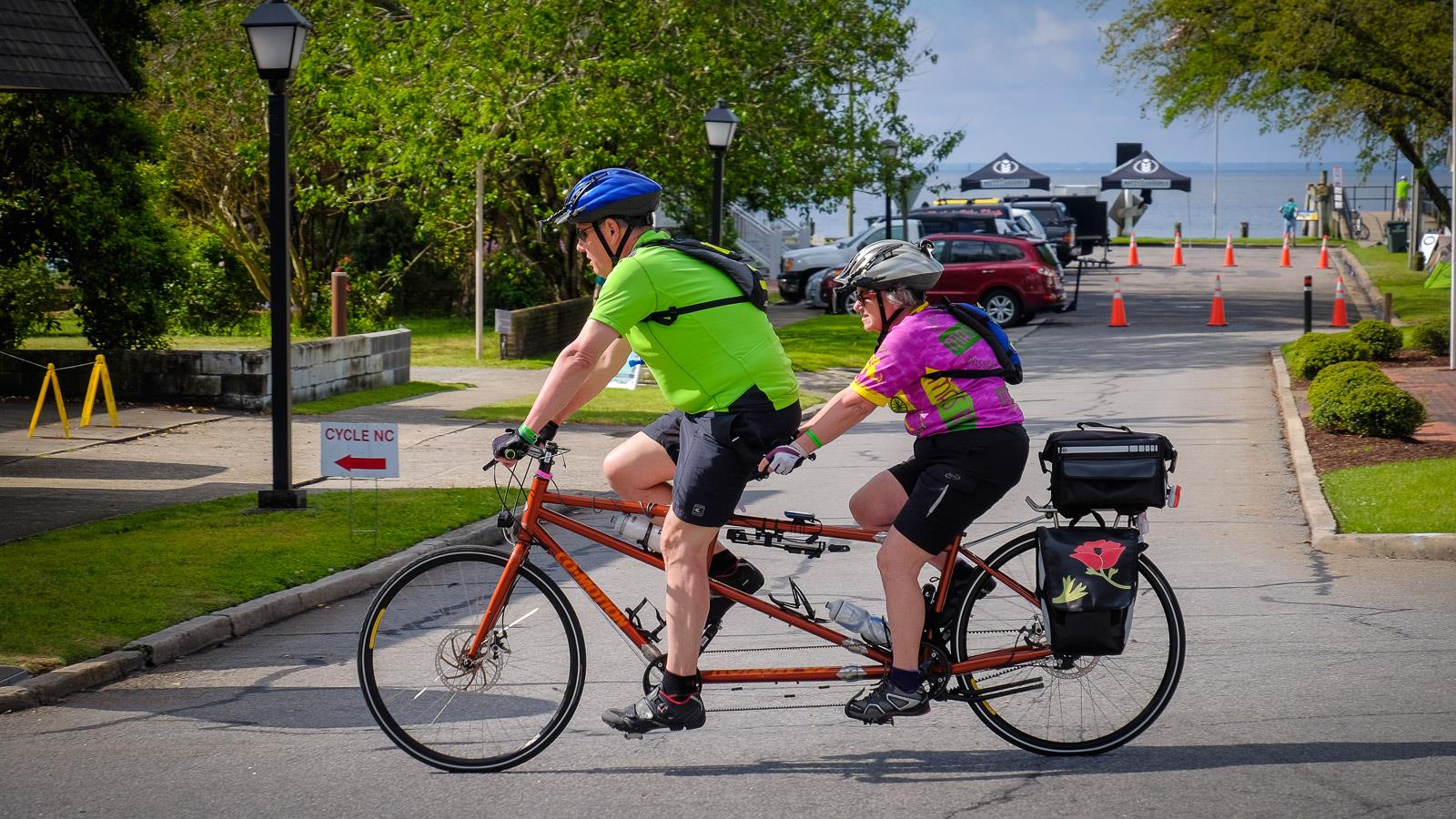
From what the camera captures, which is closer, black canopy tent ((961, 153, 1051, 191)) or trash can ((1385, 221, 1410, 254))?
trash can ((1385, 221, 1410, 254))

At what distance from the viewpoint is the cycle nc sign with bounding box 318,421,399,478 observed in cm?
889

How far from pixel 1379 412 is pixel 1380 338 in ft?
22.1

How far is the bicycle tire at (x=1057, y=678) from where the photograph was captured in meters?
5.36

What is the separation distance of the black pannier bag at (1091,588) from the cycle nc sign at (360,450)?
Answer: 4.75 meters

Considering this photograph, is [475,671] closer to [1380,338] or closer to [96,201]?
[96,201]

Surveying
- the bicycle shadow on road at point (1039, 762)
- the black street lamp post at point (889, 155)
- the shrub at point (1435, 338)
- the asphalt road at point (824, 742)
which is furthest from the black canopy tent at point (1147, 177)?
the bicycle shadow on road at point (1039, 762)

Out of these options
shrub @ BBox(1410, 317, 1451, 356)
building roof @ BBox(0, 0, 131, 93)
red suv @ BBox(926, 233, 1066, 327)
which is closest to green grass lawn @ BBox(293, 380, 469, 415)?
building roof @ BBox(0, 0, 131, 93)

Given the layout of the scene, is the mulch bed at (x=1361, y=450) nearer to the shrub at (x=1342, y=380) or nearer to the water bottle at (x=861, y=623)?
the shrub at (x=1342, y=380)

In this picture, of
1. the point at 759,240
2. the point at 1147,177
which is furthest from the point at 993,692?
the point at 1147,177

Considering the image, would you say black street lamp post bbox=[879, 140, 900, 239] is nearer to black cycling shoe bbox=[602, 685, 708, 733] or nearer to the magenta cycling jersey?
the magenta cycling jersey

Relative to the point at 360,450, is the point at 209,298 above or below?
above

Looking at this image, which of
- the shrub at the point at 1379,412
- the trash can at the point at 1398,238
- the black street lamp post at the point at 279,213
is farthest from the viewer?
the trash can at the point at 1398,238

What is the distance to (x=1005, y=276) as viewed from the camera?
2848cm

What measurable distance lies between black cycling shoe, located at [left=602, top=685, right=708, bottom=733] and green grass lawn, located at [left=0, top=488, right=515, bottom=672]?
2.79m
